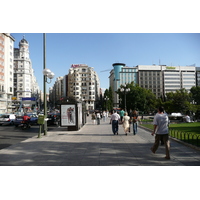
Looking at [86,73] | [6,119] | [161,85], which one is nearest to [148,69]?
[161,85]

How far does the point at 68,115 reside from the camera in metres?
17.4

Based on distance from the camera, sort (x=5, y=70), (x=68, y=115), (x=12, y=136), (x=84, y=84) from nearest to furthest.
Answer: (x=12, y=136), (x=68, y=115), (x=5, y=70), (x=84, y=84)

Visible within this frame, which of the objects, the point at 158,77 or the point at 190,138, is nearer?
the point at 190,138

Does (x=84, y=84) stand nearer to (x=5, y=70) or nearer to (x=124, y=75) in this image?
(x=124, y=75)

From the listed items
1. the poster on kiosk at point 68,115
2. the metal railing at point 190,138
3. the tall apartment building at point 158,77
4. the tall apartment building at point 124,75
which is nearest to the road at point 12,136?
the poster on kiosk at point 68,115

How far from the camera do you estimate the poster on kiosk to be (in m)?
17.3

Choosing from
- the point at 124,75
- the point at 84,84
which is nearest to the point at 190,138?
the point at 84,84

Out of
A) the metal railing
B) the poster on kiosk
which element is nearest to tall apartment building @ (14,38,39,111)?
the poster on kiosk

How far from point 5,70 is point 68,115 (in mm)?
59258

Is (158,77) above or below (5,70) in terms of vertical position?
above

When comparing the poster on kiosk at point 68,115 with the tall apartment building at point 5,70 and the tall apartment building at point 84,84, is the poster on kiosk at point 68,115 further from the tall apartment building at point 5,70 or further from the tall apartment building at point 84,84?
the tall apartment building at point 84,84

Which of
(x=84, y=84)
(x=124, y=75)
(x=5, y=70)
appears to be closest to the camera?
(x=5, y=70)
